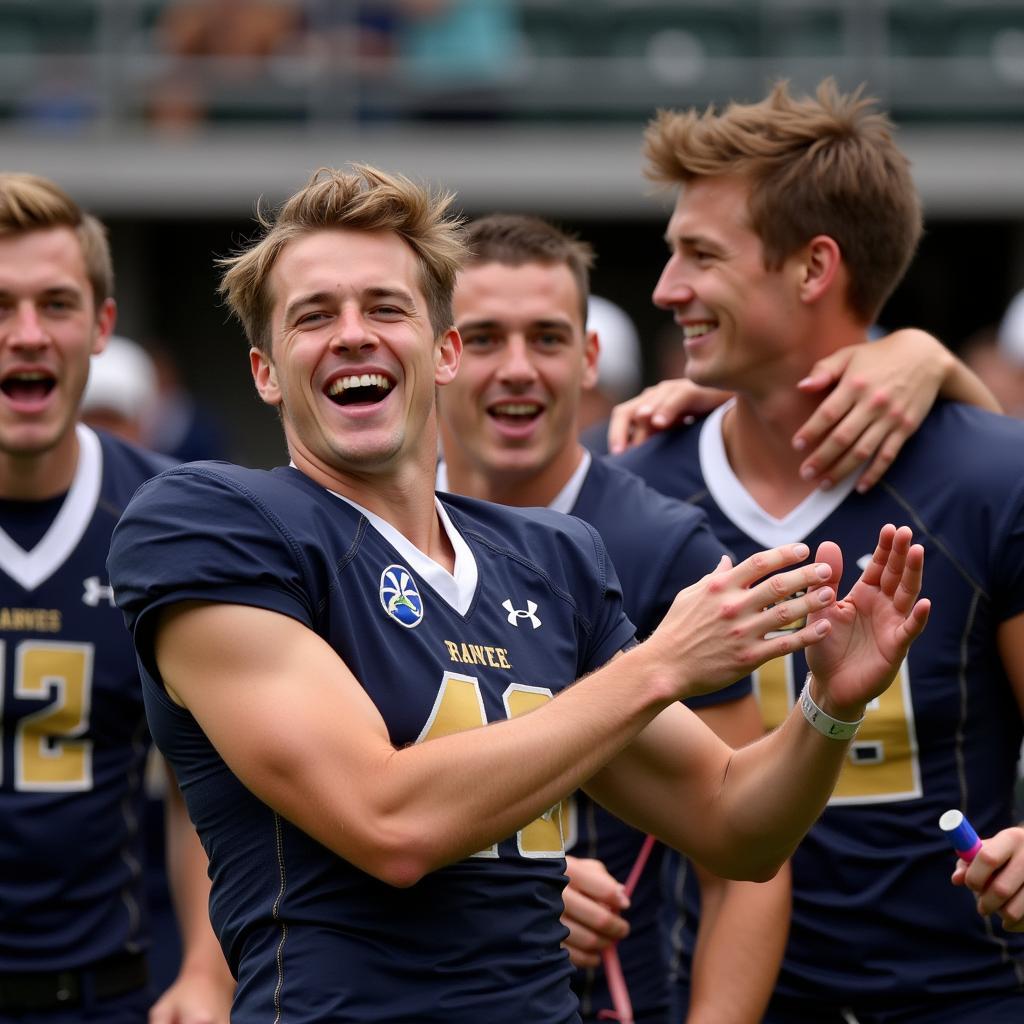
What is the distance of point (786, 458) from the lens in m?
4.08

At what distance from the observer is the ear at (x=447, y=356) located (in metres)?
3.30

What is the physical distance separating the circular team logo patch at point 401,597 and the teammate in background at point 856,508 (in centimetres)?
122

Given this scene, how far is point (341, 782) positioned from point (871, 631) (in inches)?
38.4

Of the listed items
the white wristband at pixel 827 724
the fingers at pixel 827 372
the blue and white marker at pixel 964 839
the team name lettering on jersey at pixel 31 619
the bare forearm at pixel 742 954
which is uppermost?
the fingers at pixel 827 372

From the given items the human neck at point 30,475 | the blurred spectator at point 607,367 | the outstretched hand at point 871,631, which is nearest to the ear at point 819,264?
the outstretched hand at point 871,631

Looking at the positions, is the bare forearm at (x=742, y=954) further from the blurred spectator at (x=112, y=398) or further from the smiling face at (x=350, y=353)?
the blurred spectator at (x=112, y=398)

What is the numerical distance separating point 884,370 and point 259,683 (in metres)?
1.79

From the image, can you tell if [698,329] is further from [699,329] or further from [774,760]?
[774,760]

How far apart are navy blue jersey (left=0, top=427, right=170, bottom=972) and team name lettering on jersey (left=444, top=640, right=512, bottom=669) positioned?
1.55m

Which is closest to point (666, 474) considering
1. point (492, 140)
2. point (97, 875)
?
point (97, 875)

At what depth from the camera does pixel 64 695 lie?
4.21 meters

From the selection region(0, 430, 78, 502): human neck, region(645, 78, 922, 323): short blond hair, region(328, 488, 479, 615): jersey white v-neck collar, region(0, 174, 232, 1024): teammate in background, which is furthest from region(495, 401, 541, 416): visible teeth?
region(328, 488, 479, 615): jersey white v-neck collar

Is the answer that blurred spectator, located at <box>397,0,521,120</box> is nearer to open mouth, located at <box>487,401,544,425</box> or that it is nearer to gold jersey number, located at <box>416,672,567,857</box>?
open mouth, located at <box>487,401,544,425</box>

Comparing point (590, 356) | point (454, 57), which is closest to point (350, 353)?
point (590, 356)
